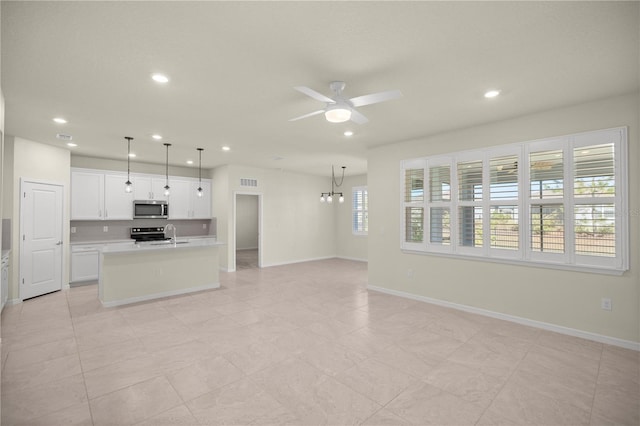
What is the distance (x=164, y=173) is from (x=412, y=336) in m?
6.85

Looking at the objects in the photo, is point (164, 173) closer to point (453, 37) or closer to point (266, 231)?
point (266, 231)

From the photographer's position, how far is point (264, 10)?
6.28 ft

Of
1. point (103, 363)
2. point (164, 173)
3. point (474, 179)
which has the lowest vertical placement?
point (103, 363)

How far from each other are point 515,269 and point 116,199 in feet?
25.2

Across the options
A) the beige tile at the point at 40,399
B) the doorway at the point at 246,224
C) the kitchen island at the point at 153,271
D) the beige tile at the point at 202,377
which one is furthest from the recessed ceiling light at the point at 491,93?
the doorway at the point at 246,224

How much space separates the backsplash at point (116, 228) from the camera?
21.5ft

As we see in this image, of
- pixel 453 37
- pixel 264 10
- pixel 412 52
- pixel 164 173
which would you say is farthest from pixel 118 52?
pixel 164 173

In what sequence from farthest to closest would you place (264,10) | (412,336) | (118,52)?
(412,336)
(118,52)
(264,10)

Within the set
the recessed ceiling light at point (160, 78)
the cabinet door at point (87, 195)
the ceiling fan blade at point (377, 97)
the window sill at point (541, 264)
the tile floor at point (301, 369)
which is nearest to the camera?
the tile floor at point (301, 369)

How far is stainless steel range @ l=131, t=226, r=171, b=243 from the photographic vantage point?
711 cm

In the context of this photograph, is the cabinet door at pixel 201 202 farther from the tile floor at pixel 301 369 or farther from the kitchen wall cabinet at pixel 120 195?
the tile floor at pixel 301 369

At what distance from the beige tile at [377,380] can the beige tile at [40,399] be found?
2.14m

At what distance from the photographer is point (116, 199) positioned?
6.79 meters

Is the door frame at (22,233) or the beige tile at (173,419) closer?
the beige tile at (173,419)
